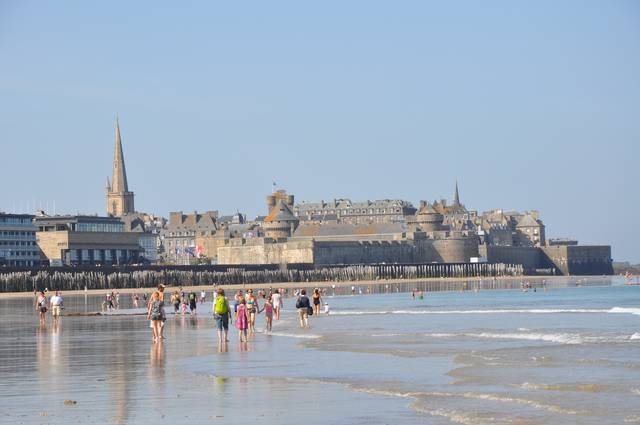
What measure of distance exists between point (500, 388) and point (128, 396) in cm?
514

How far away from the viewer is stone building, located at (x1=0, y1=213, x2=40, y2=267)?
4761 inches

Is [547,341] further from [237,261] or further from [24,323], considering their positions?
[237,261]

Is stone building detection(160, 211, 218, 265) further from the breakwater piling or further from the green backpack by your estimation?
the green backpack

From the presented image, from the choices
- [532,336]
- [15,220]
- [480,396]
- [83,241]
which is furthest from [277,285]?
[480,396]

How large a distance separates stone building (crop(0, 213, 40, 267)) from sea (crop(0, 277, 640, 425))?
91027mm

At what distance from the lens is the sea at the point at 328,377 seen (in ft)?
49.1

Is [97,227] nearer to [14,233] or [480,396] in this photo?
[14,233]

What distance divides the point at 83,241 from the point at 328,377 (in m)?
114

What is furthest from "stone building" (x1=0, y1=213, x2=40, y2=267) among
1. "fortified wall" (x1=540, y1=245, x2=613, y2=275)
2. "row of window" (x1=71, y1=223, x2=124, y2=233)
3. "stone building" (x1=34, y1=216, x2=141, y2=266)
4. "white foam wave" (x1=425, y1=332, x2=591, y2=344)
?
"white foam wave" (x1=425, y1=332, x2=591, y2=344)

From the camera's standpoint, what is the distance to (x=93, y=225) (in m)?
135

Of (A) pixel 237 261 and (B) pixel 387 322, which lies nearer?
(B) pixel 387 322

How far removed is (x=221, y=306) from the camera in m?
26.2

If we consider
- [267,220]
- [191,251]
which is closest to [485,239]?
[267,220]

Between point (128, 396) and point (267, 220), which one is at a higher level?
point (267, 220)
